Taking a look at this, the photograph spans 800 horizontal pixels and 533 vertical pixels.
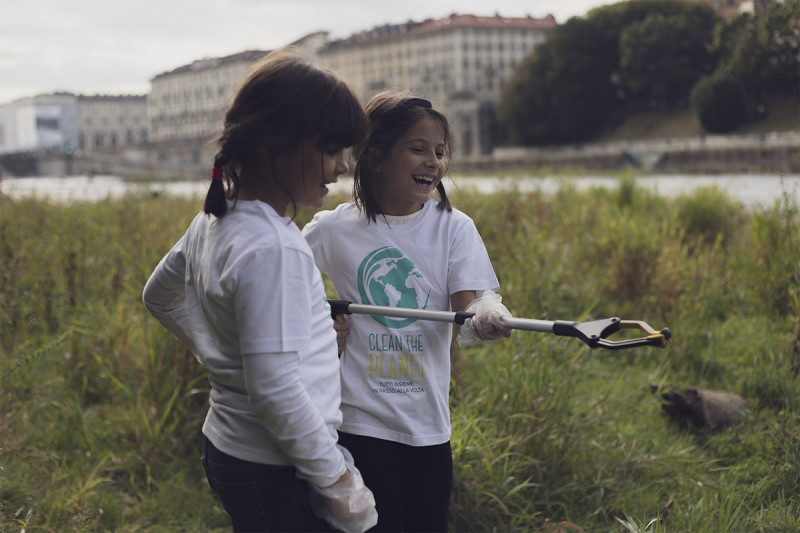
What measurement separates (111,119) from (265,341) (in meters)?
136

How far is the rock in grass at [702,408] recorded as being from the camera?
3.37 meters

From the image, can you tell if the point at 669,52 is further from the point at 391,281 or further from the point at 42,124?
the point at 42,124

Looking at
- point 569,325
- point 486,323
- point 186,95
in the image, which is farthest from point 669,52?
point 186,95

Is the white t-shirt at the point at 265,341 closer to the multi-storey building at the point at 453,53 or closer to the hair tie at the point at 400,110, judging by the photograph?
the hair tie at the point at 400,110

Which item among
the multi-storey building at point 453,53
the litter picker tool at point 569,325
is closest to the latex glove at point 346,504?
the litter picker tool at point 569,325

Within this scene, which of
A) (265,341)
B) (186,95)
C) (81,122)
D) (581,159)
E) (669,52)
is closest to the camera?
(265,341)

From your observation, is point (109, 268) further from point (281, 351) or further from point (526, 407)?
point (281, 351)

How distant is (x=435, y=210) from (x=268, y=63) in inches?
25.7

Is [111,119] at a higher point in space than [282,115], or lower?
higher

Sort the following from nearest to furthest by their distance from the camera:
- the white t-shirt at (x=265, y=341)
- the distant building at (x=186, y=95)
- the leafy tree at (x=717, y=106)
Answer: the white t-shirt at (x=265, y=341) → the leafy tree at (x=717, y=106) → the distant building at (x=186, y=95)

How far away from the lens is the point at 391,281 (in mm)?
1805

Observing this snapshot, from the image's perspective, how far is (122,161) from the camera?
58.1 m

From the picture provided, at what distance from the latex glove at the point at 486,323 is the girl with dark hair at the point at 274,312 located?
0.35 m

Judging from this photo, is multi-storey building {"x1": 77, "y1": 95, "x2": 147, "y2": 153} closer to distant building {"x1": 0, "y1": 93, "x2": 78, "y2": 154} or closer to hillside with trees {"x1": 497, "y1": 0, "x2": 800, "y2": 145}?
Answer: distant building {"x1": 0, "y1": 93, "x2": 78, "y2": 154}
